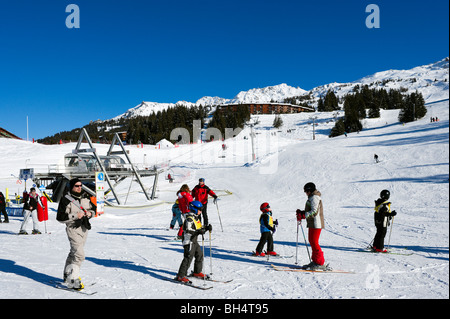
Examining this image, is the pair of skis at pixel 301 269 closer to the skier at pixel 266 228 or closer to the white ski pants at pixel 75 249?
the skier at pixel 266 228

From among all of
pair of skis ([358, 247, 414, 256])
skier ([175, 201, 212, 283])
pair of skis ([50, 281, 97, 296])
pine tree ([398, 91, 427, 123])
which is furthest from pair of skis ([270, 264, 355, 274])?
pine tree ([398, 91, 427, 123])

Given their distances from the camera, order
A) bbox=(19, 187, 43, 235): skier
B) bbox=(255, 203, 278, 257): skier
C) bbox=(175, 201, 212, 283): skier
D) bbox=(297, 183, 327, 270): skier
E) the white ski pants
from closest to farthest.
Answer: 1. the white ski pants
2. bbox=(175, 201, 212, 283): skier
3. bbox=(297, 183, 327, 270): skier
4. bbox=(255, 203, 278, 257): skier
5. bbox=(19, 187, 43, 235): skier

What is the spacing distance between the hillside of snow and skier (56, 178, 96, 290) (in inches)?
12.4

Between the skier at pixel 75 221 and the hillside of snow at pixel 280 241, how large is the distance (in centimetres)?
31

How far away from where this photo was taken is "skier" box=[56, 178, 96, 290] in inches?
209

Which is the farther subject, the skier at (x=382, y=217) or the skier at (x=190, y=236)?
the skier at (x=382, y=217)

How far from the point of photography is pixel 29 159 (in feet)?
148

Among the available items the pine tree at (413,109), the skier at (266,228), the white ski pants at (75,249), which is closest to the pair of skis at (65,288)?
the white ski pants at (75,249)

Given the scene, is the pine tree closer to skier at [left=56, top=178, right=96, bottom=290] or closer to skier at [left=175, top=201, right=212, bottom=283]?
skier at [left=175, top=201, right=212, bottom=283]

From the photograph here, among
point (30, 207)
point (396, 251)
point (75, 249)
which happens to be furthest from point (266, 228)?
point (30, 207)

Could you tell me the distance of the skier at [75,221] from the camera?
17.4 ft
